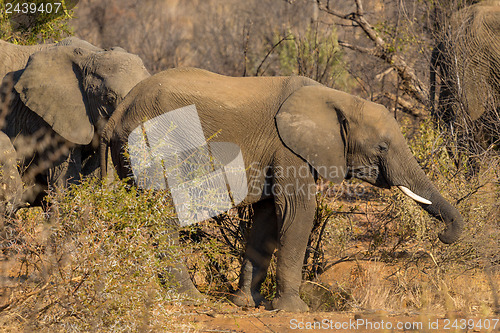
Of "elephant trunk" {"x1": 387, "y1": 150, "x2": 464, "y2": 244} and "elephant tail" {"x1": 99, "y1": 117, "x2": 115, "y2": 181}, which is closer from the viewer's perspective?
"elephant trunk" {"x1": 387, "y1": 150, "x2": 464, "y2": 244}

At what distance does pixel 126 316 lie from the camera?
160 inches

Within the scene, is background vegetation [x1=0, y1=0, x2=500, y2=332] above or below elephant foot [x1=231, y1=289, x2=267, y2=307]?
above

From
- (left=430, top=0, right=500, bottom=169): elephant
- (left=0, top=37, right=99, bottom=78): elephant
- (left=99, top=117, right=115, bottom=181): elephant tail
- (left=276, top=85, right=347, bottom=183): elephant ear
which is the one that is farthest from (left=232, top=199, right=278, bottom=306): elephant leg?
(left=0, top=37, right=99, bottom=78): elephant

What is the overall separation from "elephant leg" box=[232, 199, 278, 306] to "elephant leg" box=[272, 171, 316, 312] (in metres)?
0.31

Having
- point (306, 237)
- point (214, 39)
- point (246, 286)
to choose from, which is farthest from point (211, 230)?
point (214, 39)

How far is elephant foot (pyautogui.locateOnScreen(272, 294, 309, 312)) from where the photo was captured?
5.17 metres

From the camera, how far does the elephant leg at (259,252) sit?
5.52m

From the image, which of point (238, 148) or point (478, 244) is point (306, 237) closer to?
point (238, 148)

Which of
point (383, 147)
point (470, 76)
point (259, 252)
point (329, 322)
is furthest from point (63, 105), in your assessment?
point (470, 76)

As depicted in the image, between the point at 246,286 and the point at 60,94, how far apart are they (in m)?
2.55

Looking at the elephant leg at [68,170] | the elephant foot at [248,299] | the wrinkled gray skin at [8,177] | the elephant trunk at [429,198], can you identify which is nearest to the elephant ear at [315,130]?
the elephant trunk at [429,198]

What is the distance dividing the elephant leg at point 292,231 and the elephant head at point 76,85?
1950mm

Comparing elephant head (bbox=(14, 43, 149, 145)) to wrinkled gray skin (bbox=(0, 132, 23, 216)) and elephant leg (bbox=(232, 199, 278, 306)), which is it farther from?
elephant leg (bbox=(232, 199, 278, 306))

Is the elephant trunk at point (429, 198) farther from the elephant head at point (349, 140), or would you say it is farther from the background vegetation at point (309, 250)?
the background vegetation at point (309, 250)
